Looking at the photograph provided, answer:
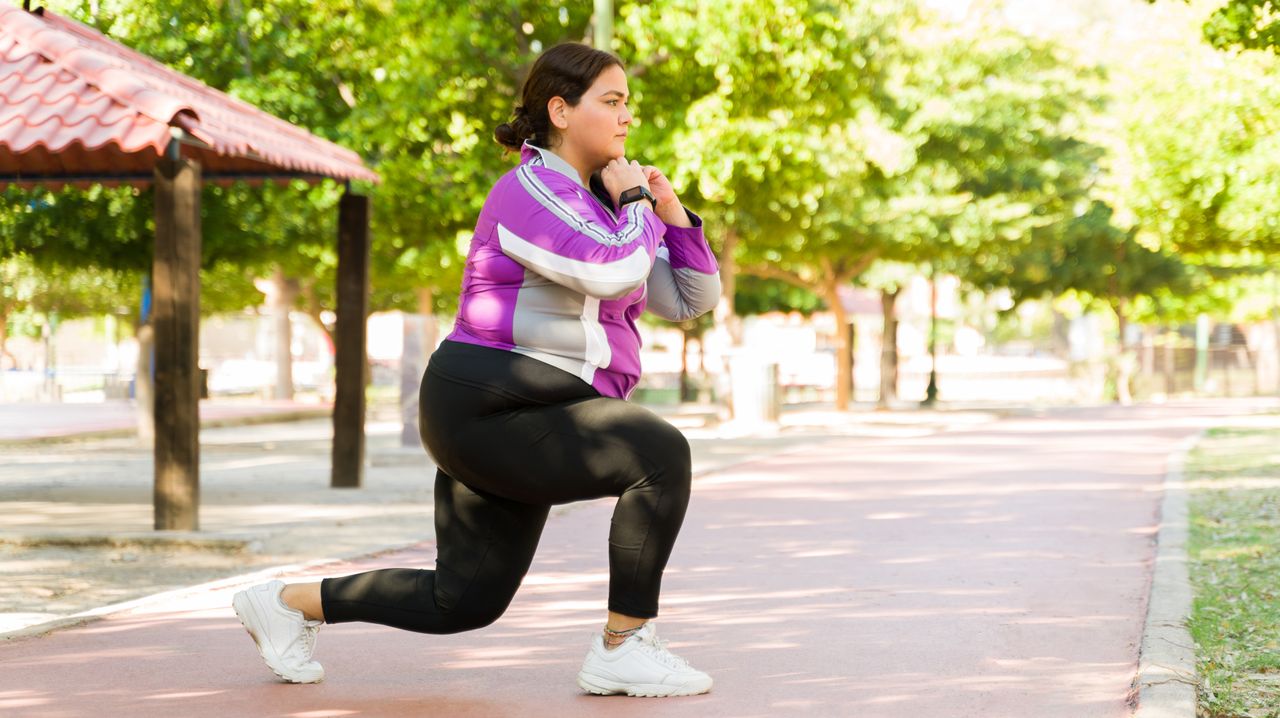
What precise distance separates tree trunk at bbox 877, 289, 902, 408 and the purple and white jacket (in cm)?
2808

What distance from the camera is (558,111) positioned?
4.41 metres

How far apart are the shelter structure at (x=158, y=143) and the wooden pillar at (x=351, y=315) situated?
1.67 meters

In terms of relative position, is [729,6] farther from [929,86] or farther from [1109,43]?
[1109,43]

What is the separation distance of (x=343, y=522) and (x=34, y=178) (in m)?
3.63

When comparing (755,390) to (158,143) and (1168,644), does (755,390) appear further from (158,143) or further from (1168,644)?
(1168,644)

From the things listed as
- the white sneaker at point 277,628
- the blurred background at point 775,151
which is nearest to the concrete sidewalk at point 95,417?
the blurred background at point 775,151

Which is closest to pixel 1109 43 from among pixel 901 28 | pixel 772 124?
pixel 901 28

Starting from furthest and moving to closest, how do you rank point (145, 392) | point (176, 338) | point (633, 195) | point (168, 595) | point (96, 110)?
1. point (145, 392)
2. point (176, 338)
3. point (96, 110)
4. point (168, 595)
5. point (633, 195)

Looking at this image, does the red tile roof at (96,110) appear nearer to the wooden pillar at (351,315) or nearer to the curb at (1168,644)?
the wooden pillar at (351,315)

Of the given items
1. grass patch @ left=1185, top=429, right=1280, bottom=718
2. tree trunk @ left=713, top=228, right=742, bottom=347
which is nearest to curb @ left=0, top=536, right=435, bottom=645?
grass patch @ left=1185, top=429, right=1280, bottom=718

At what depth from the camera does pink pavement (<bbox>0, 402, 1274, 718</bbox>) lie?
473 centimetres

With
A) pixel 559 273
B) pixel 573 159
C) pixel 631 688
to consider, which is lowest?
pixel 631 688

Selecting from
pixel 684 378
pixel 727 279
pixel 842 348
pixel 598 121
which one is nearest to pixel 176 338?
pixel 598 121

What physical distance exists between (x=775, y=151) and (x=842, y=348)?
44.2 ft
